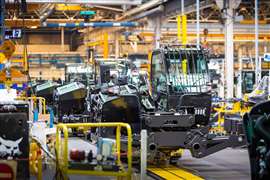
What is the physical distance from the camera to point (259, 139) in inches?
253

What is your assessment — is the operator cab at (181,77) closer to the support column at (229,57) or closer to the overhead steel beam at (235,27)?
the support column at (229,57)

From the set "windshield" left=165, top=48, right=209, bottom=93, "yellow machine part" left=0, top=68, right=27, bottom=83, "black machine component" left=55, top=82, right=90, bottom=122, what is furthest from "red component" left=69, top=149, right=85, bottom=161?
"black machine component" left=55, top=82, right=90, bottom=122

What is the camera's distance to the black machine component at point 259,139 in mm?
6309

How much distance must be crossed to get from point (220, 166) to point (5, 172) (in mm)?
7515

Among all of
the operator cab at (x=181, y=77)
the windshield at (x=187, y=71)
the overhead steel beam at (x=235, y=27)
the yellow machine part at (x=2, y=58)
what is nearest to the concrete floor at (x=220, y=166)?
the operator cab at (x=181, y=77)

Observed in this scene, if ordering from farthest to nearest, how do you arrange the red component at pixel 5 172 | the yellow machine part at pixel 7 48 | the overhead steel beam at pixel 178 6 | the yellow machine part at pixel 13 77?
the overhead steel beam at pixel 178 6 → the yellow machine part at pixel 7 48 → the yellow machine part at pixel 13 77 → the red component at pixel 5 172

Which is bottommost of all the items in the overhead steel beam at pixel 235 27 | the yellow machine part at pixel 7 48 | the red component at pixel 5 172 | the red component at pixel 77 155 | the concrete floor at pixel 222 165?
the concrete floor at pixel 222 165

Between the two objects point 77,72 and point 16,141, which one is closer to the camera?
point 16,141

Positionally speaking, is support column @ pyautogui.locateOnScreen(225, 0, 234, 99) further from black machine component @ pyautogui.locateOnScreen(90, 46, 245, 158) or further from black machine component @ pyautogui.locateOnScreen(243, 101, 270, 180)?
black machine component @ pyautogui.locateOnScreen(243, 101, 270, 180)

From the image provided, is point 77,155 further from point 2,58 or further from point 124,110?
point 2,58

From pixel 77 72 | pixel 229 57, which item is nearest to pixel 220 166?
pixel 229 57

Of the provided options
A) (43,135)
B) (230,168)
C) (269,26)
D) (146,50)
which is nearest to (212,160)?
(230,168)

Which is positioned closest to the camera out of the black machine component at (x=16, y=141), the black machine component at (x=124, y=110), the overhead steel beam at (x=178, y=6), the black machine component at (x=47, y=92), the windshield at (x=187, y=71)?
the black machine component at (x=16, y=141)

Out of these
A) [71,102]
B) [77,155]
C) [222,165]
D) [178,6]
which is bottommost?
[222,165]
